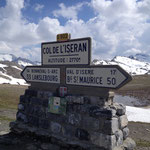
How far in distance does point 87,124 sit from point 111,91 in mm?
1371

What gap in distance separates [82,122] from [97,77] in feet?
5.35

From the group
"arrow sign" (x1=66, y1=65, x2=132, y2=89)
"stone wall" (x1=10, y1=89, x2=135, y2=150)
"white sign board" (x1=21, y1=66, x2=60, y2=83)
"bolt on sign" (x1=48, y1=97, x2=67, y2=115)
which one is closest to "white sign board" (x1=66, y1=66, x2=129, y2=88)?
"arrow sign" (x1=66, y1=65, x2=132, y2=89)

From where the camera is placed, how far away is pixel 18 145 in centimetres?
702

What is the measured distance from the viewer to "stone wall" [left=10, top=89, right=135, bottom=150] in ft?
18.8

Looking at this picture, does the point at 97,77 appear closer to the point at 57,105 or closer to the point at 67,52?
the point at 67,52

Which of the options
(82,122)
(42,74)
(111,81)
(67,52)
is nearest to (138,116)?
(42,74)

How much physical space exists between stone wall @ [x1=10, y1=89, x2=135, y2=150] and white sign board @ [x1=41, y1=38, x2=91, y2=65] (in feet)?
4.37

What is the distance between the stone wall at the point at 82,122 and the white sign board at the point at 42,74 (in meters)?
0.57

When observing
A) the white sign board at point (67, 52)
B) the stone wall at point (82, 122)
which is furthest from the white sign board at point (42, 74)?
the stone wall at point (82, 122)

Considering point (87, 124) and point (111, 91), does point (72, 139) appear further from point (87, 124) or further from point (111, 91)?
point (111, 91)

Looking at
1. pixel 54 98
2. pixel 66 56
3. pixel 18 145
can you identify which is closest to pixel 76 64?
pixel 66 56

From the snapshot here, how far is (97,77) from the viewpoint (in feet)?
20.4

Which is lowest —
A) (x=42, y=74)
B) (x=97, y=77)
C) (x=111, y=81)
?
(x=111, y=81)

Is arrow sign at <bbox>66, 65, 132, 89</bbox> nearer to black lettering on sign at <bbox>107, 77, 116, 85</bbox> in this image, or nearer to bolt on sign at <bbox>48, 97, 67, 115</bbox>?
black lettering on sign at <bbox>107, 77, 116, 85</bbox>
